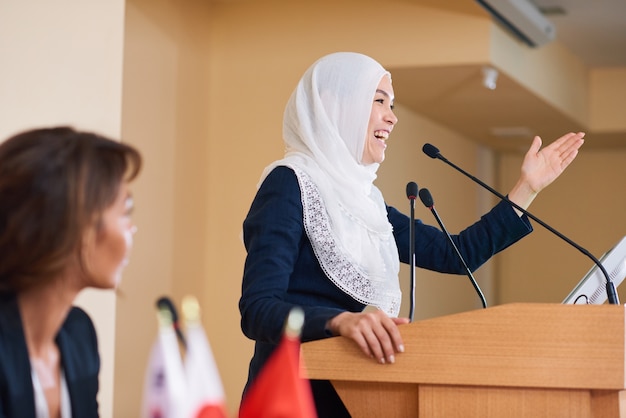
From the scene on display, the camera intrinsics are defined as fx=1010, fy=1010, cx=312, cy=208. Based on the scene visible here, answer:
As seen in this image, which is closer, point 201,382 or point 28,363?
point 201,382

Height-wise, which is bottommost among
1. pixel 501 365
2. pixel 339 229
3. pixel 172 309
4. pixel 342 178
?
pixel 501 365

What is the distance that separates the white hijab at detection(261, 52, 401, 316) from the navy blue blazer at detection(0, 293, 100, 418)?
0.74m

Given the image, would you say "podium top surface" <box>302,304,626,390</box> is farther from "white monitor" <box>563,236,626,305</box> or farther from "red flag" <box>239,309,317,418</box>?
"red flag" <box>239,309,317,418</box>

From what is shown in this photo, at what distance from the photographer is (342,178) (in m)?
2.31

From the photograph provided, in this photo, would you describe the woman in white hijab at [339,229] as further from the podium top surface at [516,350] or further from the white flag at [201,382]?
the white flag at [201,382]

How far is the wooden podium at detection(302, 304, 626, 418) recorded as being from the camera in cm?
174

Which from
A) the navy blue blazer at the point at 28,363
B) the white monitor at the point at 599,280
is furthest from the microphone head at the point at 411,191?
the navy blue blazer at the point at 28,363

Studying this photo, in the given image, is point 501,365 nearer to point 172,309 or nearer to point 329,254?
point 329,254

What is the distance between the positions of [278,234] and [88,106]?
250 cm

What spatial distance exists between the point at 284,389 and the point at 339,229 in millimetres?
1161

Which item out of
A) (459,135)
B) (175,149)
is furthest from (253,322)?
(459,135)

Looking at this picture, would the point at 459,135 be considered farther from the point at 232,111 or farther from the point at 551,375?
the point at 551,375

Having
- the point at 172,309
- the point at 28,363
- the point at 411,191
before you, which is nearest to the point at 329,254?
the point at 411,191

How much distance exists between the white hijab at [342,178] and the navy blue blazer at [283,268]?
33 millimetres
